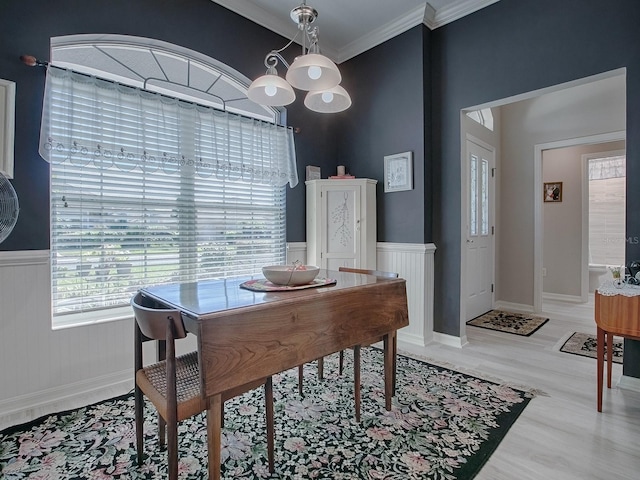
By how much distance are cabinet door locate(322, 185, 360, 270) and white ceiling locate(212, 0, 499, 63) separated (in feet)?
5.07

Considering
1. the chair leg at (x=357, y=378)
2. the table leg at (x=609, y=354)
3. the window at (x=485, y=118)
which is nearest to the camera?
the chair leg at (x=357, y=378)

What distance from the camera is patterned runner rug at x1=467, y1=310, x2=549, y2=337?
3553 mm

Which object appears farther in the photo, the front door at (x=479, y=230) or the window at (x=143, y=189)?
the front door at (x=479, y=230)

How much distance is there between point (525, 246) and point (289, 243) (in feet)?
10.1

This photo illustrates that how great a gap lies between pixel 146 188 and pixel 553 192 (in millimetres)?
5215

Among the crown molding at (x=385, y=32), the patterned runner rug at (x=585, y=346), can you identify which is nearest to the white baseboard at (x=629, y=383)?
the patterned runner rug at (x=585, y=346)

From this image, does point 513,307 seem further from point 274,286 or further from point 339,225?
point 274,286

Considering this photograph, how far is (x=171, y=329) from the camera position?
1.21 meters

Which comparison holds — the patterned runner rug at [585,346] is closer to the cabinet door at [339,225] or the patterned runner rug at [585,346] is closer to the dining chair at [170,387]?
the cabinet door at [339,225]

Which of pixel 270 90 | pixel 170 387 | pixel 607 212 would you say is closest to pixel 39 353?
pixel 170 387

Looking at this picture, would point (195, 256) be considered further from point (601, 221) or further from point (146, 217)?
point (601, 221)

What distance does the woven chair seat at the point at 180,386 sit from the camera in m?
1.26

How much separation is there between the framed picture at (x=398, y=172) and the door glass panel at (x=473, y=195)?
42.0 inches

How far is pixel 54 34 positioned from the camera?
82.7 inches
